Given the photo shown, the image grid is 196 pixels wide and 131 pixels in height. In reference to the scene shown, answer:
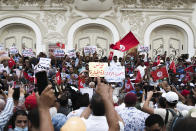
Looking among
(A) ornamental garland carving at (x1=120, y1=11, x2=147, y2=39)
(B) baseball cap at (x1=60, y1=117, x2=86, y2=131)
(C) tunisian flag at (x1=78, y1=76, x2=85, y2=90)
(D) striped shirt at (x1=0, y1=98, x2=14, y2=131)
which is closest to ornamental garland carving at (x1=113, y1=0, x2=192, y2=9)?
(A) ornamental garland carving at (x1=120, y1=11, x2=147, y2=39)

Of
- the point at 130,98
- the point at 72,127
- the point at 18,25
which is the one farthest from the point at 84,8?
the point at 72,127

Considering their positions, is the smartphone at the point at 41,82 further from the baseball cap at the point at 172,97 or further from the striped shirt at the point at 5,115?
the baseball cap at the point at 172,97

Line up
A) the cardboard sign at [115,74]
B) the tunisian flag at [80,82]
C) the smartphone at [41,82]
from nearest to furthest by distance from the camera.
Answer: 1. the smartphone at [41,82]
2. the cardboard sign at [115,74]
3. the tunisian flag at [80,82]

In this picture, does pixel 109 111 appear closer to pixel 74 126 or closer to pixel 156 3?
pixel 74 126

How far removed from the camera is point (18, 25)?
20672mm

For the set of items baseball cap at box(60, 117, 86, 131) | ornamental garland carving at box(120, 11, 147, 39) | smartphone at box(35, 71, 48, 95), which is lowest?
baseball cap at box(60, 117, 86, 131)

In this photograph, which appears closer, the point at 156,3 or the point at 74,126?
the point at 74,126

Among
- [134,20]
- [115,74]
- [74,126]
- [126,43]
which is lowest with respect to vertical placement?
[74,126]

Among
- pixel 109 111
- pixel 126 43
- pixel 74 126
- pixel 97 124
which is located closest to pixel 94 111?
pixel 97 124

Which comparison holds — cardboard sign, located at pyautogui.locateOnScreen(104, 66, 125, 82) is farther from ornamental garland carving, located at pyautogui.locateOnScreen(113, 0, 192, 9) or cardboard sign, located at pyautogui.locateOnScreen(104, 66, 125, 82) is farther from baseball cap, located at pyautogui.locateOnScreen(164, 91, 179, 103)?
ornamental garland carving, located at pyautogui.locateOnScreen(113, 0, 192, 9)

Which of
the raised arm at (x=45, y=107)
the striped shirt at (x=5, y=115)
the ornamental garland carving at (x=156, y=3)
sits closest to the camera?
the raised arm at (x=45, y=107)

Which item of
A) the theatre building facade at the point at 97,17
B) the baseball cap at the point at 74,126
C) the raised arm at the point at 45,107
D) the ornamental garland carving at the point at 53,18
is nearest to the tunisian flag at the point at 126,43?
the theatre building facade at the point at 97,17

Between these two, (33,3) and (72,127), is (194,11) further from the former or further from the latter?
(72,127)

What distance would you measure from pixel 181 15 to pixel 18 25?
1045cm
